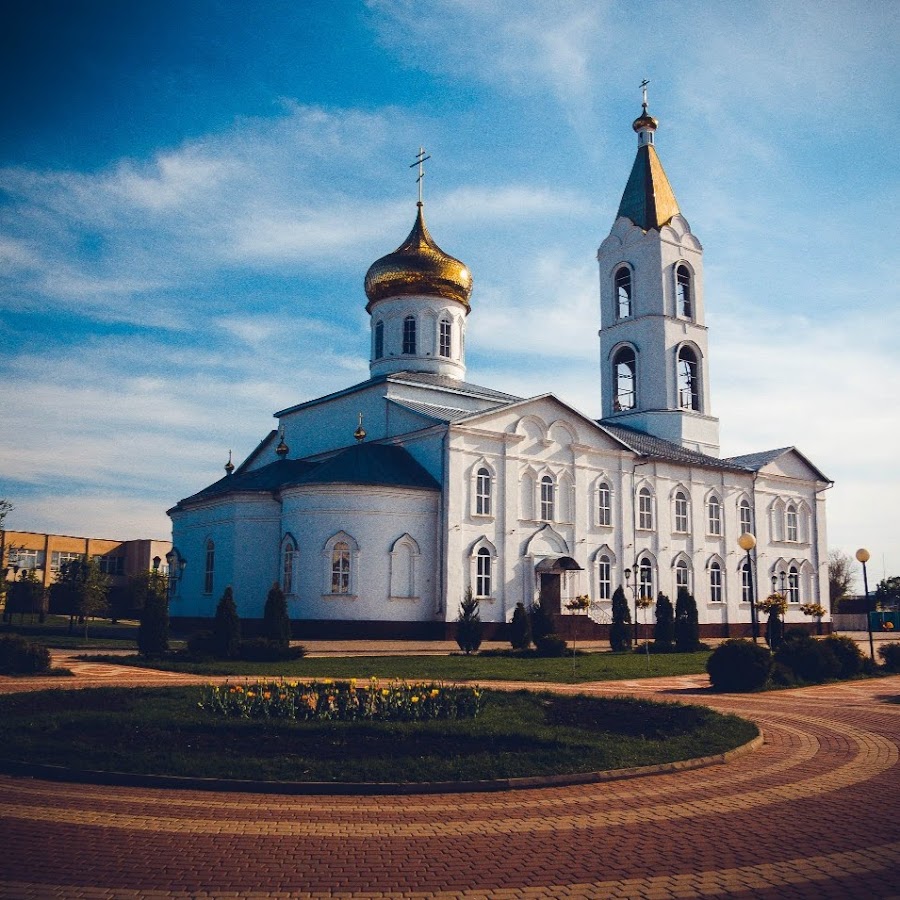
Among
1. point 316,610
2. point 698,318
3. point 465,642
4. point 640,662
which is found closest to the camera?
point 640,662

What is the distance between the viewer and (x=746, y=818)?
25.6 feet

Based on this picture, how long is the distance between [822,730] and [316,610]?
67.3 ft

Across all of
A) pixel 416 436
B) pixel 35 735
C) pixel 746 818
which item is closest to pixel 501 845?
pixel 746 818

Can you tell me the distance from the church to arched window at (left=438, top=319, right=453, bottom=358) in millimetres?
103

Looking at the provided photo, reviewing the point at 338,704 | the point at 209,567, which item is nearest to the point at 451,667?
the point at 338,704

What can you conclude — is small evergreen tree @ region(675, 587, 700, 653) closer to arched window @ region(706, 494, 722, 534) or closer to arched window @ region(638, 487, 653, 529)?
arched window @ region(638, 487, 653, 529)

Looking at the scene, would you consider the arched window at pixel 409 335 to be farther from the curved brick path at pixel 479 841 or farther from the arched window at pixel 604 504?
the curved brick path at pixel 479 841

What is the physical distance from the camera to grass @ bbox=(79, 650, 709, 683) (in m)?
19.1

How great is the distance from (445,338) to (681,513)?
13.4 m

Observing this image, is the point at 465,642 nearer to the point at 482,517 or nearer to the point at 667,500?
the point at 482,517

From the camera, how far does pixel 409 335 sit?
3909 centimetres

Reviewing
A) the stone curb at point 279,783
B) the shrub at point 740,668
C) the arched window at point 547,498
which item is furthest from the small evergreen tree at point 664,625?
the stone curb at point 279,783

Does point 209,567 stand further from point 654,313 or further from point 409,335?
point 654,313

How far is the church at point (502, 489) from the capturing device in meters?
31.3
